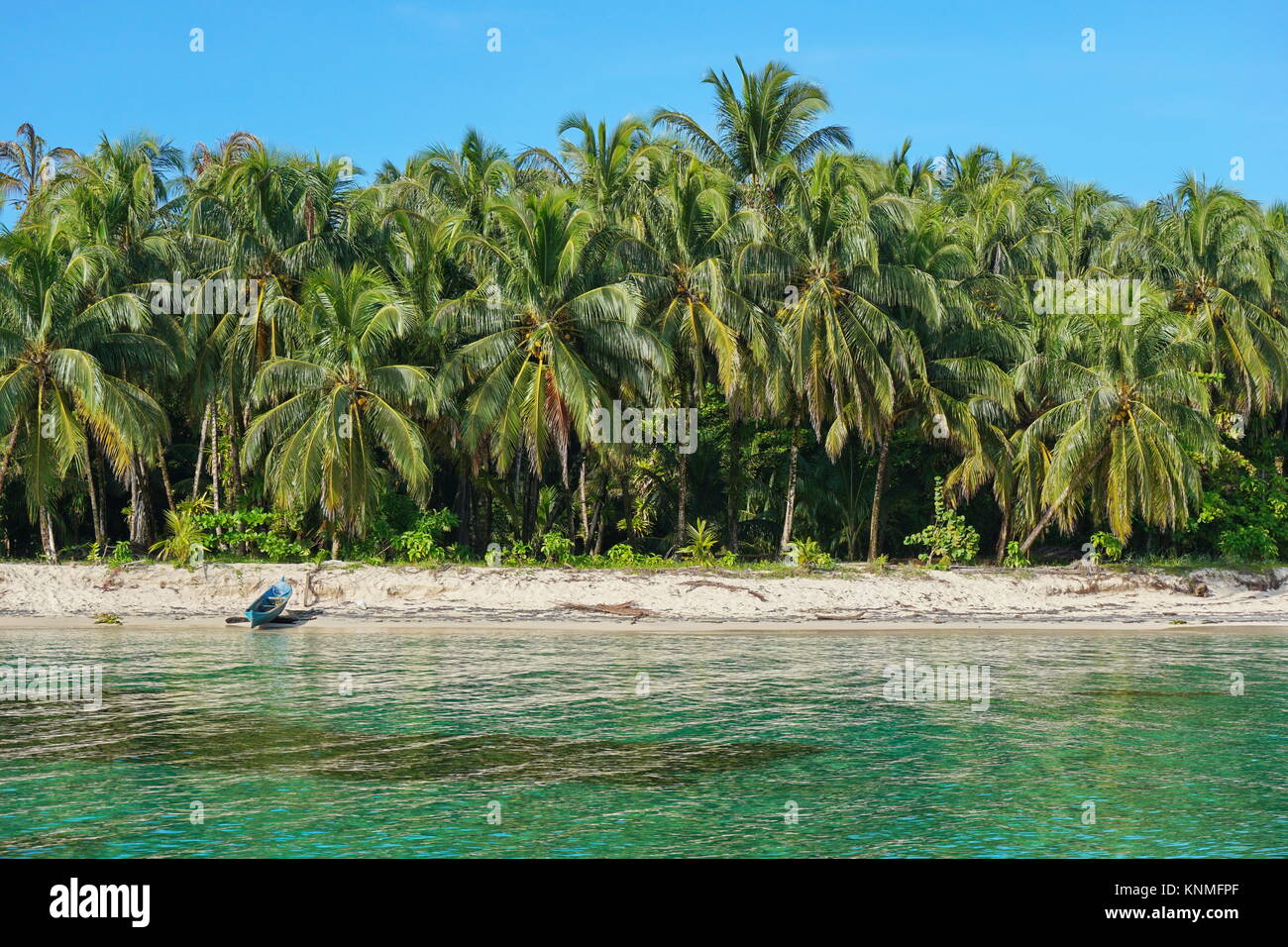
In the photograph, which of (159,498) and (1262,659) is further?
(159,498)

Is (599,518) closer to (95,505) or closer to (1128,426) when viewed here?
(95,505)

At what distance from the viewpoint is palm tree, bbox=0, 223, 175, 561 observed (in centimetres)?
2748

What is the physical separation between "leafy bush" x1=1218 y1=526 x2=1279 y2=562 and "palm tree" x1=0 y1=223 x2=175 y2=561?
2773cm

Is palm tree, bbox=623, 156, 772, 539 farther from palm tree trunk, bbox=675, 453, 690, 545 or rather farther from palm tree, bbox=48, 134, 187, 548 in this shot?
palm tree, bbox=48, 134, 187, 548

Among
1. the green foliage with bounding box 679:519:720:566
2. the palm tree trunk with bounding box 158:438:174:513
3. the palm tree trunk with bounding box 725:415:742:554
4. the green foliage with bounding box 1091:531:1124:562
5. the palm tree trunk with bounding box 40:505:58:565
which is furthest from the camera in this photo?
the palm tree trunk with bounding box 158:438:174:513

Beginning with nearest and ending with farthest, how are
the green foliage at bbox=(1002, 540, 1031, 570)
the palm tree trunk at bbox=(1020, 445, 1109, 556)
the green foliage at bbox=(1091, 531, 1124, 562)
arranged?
the palm tree trunk at bbox=(1020, 445, 1109, 556)
the green foliage at bbox=(1091, 531, 1124, 562)
the green foliage at bbox=(1002, 540, 1031, 570)

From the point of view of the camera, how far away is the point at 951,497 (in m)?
31.7

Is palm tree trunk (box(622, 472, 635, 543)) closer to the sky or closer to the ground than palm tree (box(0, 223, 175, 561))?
closer to the ground

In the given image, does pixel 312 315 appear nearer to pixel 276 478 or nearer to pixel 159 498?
pixel 276 478

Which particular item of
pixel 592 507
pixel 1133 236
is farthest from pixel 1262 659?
pixel 592 507

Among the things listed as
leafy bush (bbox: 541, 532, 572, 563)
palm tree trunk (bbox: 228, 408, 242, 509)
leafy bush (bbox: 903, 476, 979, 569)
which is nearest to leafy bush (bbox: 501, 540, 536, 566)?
leafy bush (bbox: 541, 532, 572, 563)

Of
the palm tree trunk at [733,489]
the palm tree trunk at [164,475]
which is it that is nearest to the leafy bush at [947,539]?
the palm tree trunk at [733,489]
